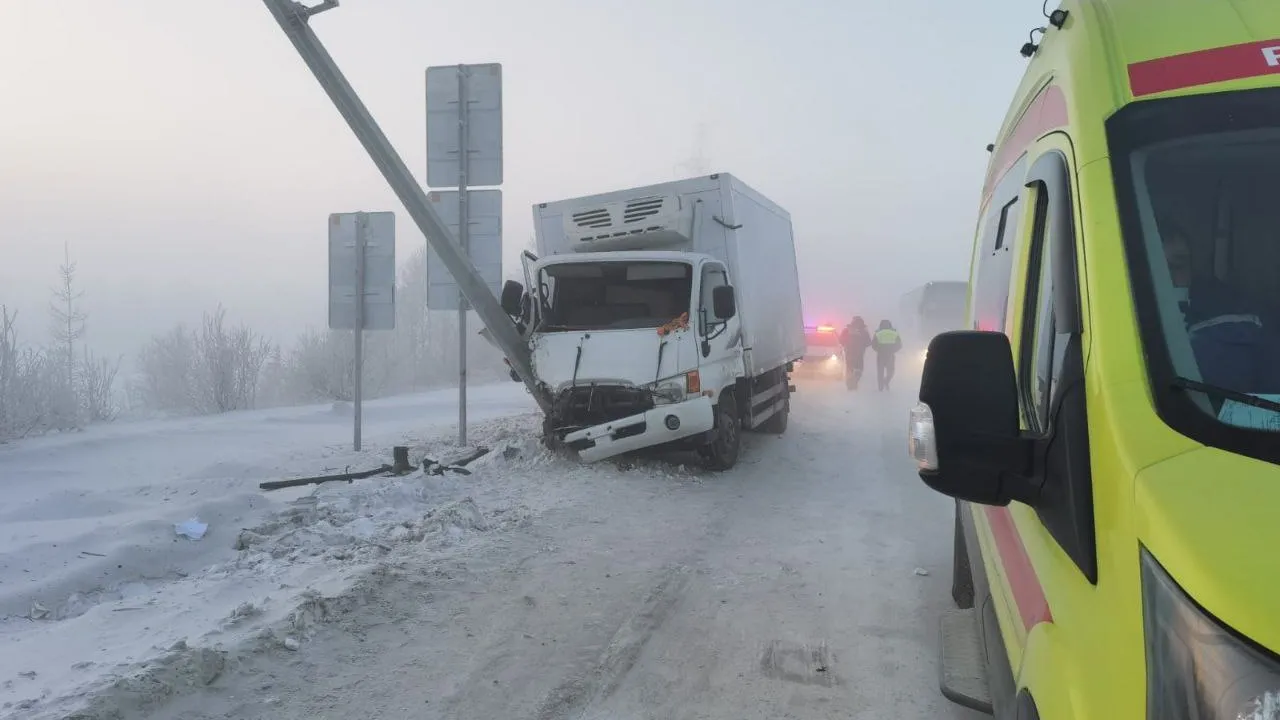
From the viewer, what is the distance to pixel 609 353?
27.6 ft

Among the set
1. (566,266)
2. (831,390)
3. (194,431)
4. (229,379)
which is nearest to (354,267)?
(566,266)

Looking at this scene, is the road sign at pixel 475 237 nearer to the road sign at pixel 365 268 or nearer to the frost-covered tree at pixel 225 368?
the road sign at pixel 365 268

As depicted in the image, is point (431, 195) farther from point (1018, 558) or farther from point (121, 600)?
point (1018, 558)

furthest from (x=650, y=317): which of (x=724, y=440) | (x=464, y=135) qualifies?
(x=464, y=135)

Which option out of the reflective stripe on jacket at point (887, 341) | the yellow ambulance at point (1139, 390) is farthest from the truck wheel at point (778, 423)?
the yellow ambulance at point (1139, 390)

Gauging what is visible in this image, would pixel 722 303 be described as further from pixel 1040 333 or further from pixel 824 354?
pixel 824 354

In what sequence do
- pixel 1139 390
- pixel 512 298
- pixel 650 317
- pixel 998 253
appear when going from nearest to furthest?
1. pixel 1139 390
2. pixel 998 253
3. pixel 650 317
4. pixel 512 298

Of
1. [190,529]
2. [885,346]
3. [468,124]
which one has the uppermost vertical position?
[468,124]

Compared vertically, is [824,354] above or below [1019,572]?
above

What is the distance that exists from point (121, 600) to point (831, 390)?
719 inches

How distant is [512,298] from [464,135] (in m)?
2.38

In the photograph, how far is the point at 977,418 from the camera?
1759 millimetres

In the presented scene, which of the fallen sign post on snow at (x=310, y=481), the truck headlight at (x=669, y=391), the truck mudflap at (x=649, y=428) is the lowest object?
the fallen sign post on snow at (x=310, y=481)

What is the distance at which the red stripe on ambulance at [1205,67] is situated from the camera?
1.80 meters
